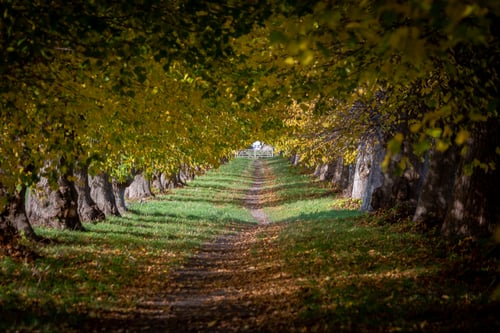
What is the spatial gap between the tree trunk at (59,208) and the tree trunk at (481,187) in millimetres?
11754

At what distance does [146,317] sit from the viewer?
9383mm

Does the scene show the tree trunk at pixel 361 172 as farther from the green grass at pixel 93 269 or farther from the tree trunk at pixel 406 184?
the green grass at pixel 93 269

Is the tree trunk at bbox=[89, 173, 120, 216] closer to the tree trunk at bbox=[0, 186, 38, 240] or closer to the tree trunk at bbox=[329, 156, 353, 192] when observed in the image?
the tree trunk at bbox=[0, 186, 38, 240]

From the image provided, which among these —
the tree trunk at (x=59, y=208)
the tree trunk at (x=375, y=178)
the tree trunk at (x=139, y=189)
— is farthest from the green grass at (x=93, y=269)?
the tree trunk at (x=139, y=189)

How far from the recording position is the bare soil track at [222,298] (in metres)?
8.62

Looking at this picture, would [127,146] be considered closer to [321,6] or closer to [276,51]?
[276,51]

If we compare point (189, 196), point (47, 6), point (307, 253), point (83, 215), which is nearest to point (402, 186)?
point (307, 253)

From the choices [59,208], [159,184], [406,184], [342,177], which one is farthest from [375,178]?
[159,184]

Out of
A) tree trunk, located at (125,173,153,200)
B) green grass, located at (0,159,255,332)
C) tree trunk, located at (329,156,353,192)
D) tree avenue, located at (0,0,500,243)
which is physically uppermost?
tree avenue, located at (0,0,500,243)

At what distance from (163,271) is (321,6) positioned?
31.6ft

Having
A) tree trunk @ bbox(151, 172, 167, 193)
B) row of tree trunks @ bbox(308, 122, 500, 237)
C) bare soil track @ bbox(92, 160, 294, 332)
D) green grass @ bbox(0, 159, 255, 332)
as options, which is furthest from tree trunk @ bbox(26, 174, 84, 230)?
tree trunk @ bbox(151, 172, 167, 193)

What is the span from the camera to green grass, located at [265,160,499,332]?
7598 millimetres

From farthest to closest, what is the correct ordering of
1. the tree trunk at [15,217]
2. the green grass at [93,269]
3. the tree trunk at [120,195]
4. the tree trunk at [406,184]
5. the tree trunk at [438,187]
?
the tree trunk at [120,195], the tree trunk at [406,184], the tree trunk at [438,187], the tree trunk at [15,217], the green grass at [93,269]

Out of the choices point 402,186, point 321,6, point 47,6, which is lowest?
point 402,186
